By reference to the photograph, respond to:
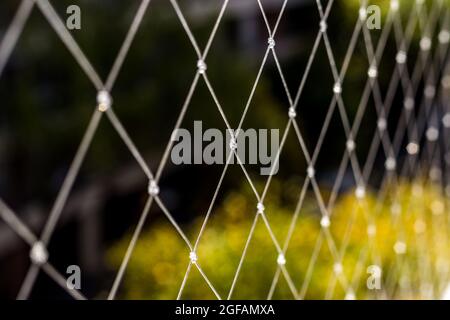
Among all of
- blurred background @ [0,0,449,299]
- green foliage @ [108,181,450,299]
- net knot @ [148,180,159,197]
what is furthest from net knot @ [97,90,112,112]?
blurred background @ [0,0,449,299]

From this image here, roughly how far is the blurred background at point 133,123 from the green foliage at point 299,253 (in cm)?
6

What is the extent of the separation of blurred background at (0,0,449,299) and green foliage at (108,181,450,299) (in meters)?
0.06

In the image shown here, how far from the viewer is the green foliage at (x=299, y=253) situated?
163cm

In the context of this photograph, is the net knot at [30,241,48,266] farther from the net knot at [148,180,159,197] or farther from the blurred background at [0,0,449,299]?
the blurred background at [0,0,449,299]

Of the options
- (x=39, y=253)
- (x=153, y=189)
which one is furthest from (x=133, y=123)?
(x=39, y=253)

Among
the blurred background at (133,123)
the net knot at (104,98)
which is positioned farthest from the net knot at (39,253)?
the blurred background at (133,123)

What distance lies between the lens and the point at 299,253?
1760 mm

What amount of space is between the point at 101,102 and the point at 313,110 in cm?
347

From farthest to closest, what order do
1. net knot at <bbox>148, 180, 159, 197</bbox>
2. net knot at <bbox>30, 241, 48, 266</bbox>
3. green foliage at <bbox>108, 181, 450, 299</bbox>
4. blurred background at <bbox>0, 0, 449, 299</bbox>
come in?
blurred background at <bbox>0, 0, 449, 299</bbox>, green foliage at <bbox>108, 181, 450, 299</bbox>, net knot at <bbox>148, 180, 159, 197</bbox>, net knot at <bbox>30, 241, 48, 266</bbox>

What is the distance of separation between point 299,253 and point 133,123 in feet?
5.99

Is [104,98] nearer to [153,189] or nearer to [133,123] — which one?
[153,189]

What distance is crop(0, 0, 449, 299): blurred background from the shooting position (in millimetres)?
2807

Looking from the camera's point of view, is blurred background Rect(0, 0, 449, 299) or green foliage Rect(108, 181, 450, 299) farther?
blurred background Rect(0, 0, 449, 299)

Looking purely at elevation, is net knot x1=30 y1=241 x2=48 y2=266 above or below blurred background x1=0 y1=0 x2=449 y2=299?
below
